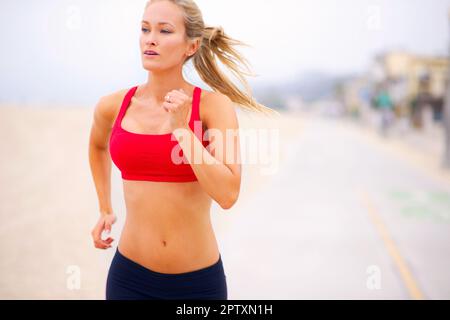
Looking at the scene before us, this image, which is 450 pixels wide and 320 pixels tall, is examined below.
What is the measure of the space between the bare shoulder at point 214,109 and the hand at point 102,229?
2.59 feet

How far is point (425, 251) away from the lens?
642cm

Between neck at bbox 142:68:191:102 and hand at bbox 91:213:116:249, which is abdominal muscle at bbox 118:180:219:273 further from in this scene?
neck at bbox 142:68:191:102

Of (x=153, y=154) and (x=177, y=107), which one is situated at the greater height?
(x=177, y=107)

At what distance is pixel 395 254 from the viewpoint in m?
6.27

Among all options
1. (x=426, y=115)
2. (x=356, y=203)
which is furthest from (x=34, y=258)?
(x=426, y=115)

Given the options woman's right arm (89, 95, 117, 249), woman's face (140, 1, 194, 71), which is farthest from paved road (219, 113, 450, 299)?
woman's face (140, 1, 194, 71)

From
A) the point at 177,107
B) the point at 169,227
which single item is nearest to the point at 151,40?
the point at 177,107

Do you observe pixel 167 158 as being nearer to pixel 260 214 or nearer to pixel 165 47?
pixel 165 47

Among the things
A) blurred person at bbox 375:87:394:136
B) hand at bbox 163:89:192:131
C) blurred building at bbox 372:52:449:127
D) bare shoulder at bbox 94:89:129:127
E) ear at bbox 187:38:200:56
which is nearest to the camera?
hand at bbox 163:89:192:131

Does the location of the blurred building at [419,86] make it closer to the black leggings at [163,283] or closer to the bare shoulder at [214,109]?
the black leggings at [163,283]

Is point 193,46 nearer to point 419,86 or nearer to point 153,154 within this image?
point 153,154

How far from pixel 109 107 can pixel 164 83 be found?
12.9 inches

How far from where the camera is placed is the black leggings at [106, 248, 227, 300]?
2.24m

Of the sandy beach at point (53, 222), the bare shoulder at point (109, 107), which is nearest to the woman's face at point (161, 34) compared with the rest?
the bare shoulder at point (109, 107)
